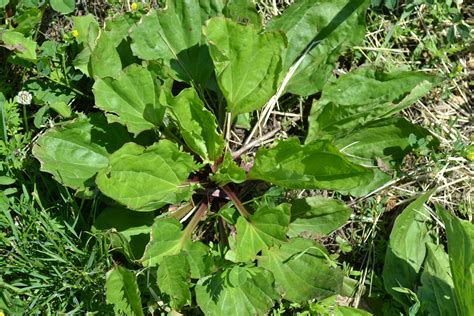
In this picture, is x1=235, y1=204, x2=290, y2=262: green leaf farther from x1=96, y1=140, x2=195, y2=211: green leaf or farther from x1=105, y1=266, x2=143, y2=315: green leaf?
x1=105, y1=266, x2=143, y2=315: green leaf

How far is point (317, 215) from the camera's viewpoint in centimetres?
273

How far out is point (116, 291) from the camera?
8.32 feet

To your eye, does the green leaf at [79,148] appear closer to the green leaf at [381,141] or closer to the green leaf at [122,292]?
the green leaf at [122,292]

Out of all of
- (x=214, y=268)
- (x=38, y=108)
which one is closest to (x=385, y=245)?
(x=214, y=268)

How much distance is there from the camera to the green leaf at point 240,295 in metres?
2.58

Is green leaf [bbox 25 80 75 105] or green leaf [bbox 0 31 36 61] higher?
green leaf [bbox 0 31 36 61]

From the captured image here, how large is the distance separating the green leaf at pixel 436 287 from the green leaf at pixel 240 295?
74 centimetres

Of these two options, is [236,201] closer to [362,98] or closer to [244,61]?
[244,61]

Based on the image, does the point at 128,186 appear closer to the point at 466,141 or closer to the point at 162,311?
the point at 162,311

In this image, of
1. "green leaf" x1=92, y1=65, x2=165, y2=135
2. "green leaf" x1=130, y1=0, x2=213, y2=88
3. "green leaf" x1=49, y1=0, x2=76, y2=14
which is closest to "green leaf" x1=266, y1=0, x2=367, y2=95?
"green leaf" x1=130, y1=0, x2=213, y2=88

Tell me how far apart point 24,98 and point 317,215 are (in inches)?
55.5

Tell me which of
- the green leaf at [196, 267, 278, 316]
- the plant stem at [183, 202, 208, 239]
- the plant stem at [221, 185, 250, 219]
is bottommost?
the green leaf at [196, 267, 278, 316]

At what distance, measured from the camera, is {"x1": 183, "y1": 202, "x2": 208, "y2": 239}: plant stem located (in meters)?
2.69

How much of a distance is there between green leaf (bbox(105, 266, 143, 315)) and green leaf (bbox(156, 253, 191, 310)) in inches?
5.0
